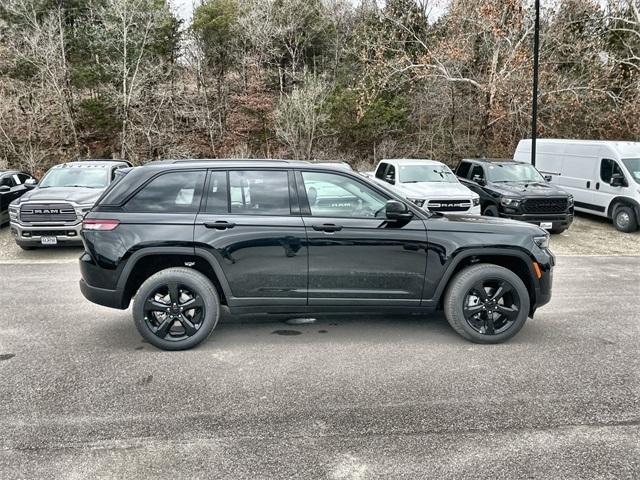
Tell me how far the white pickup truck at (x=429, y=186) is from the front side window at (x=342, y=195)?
465 cm

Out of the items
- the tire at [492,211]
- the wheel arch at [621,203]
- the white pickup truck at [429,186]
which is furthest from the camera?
the wheel arch at [621,203]

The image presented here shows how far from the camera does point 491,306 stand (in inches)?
195

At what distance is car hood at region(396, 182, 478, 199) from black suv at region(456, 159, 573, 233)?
0.93 meters

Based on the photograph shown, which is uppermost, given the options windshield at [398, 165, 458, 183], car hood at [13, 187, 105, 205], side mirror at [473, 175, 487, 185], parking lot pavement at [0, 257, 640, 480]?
windshield at [398, 165, 458, 183]

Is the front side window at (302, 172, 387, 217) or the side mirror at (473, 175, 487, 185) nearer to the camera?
the front side window at (302, 172, 387, 217)

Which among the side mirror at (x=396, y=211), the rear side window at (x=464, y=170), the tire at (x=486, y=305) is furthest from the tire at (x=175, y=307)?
the rear side window at (x=464, y=170)

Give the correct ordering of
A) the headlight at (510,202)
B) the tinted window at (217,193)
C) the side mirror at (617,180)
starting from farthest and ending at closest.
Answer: the side mirror at (617,180)
the headlight at (510,202)
the tinted window at (217,193)

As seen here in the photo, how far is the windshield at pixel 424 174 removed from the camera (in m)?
11.9

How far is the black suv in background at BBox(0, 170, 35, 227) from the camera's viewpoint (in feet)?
39.1

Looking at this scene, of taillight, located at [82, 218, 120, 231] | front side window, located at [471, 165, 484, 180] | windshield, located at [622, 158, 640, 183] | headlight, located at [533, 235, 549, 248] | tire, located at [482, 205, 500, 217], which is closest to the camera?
taillight, located at [82, 218, 120, 231]

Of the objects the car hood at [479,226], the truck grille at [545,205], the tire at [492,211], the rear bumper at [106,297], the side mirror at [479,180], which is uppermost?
the side mirror at [479,180]

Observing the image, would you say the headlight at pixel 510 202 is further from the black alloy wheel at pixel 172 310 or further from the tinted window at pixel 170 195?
the black alloy wheel at pixel 172 310

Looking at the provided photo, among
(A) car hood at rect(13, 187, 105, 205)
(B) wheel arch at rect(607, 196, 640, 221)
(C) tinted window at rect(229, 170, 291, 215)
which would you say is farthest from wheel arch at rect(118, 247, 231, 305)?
(B) wheel arch at rect(607, 196, 640, 221)

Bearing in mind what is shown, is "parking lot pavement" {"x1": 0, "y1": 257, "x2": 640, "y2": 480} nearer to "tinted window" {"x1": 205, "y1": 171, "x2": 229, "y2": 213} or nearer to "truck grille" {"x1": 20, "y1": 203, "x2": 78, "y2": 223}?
"tinted window" {"x1": 205, "y1": 171, "x2": 229, "y2": 213}
